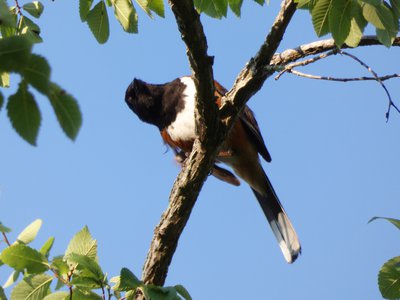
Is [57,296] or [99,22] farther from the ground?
[99,22]

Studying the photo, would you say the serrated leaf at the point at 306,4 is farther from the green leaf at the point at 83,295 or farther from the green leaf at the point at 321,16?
the green leaf at the point at 83,295

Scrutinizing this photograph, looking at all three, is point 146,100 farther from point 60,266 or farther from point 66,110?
point 66,110

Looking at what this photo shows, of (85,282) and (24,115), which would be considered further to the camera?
(85,282)

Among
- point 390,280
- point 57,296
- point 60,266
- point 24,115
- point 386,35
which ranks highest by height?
point 386,35

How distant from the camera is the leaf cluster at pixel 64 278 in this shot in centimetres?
194

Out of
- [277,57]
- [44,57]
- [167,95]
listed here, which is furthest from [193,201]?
A: [44,57]

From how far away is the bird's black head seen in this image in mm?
4383

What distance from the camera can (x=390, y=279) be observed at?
77.6 inches

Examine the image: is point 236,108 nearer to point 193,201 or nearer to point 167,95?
point 193,201

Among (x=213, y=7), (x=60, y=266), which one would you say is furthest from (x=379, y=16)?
(x=60, y=266)

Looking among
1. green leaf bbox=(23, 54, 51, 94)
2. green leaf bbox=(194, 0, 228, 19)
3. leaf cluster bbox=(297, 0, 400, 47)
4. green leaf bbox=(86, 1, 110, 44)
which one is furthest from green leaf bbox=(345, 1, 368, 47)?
green leaf bbox=(23, 54, 51, 94)

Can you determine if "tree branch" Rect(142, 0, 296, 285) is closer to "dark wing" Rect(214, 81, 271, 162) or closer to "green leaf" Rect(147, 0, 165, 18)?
"green leaf" Rect(147, 0, 165, 18)

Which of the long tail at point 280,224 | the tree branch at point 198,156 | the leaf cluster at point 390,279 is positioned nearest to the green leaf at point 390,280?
the leaf cluster at point 390,279

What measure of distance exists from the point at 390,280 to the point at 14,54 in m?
1.56
